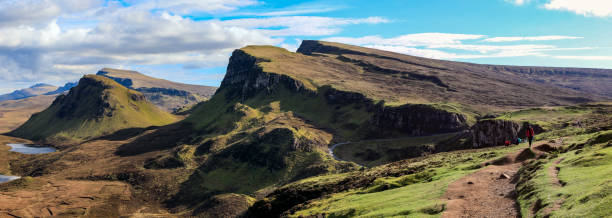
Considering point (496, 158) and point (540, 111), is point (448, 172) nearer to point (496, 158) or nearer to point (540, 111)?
point (496, 158)

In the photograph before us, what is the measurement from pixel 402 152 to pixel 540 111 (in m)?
63.9

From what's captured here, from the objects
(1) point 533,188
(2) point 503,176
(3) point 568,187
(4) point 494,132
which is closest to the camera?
(3) point 568,187

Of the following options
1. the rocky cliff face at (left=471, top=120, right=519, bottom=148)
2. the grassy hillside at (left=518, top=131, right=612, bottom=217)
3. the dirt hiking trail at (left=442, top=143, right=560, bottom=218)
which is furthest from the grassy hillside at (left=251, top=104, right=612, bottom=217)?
the rocky cliff face at (left=471, top=120, right=519, bottom=148)

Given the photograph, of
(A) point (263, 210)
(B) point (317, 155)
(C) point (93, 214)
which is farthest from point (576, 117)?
(C) point (93, 214)

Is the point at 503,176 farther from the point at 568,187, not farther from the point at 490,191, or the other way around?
the point at 568,187

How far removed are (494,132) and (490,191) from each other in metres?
91.7

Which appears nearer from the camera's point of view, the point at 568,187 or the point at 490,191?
the point at 568,187

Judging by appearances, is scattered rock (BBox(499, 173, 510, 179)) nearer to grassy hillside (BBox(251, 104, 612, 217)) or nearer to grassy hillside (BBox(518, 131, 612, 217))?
grassy hillside (BBox(251, 104, 612, 217))

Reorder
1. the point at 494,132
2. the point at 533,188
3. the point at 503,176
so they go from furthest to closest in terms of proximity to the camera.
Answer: the point at 494,132 → the point at 503,176 → the point at 533,188

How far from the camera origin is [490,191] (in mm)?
38250

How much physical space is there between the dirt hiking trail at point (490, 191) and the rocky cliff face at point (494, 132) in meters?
71.5

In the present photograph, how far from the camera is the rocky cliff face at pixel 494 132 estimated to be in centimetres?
11775

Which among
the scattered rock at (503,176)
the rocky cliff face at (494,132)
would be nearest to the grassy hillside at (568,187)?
the scattered rock at (503,176)

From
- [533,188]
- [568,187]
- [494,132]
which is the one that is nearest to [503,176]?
[533,188]
